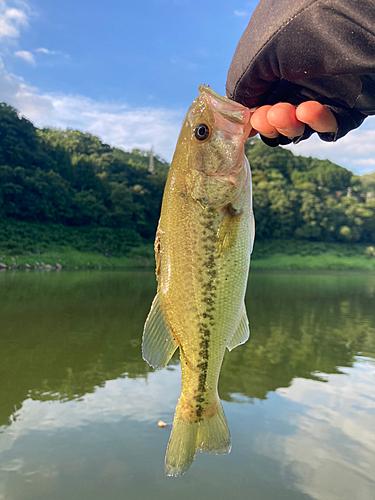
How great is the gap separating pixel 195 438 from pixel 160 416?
12.3ft

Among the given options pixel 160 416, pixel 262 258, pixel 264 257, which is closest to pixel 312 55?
pixel 160 416

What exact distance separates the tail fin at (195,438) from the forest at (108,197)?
34.5 metres

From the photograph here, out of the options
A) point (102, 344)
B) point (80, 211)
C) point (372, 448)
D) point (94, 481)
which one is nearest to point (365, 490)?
point (372, 448)

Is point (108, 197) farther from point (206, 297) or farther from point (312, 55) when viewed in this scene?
point (312, 55)

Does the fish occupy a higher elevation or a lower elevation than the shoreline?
higher

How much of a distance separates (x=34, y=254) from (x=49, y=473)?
105 ft

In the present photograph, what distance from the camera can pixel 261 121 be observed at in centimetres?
188

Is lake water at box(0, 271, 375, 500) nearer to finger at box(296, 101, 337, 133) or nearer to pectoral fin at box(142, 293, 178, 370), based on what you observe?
pectoral fin at box(142, 293, 178, 370)

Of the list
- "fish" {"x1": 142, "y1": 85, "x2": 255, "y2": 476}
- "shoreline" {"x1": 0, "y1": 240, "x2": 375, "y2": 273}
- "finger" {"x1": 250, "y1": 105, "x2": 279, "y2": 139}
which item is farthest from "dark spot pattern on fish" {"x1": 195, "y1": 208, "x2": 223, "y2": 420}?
"shoreline" {"x1": 0, "y1": 240, "x2": 375, "y2": 273}

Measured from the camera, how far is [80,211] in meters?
44.5

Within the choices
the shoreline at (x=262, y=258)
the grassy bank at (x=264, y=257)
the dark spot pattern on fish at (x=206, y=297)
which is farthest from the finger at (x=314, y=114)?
the grassy bank at (x=264, y=257)

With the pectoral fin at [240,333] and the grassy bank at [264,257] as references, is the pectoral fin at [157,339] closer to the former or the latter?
the pectoral fin at [240,333]

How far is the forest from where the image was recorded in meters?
40.0

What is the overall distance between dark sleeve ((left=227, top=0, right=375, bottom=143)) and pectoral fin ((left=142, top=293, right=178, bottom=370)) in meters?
1.16
